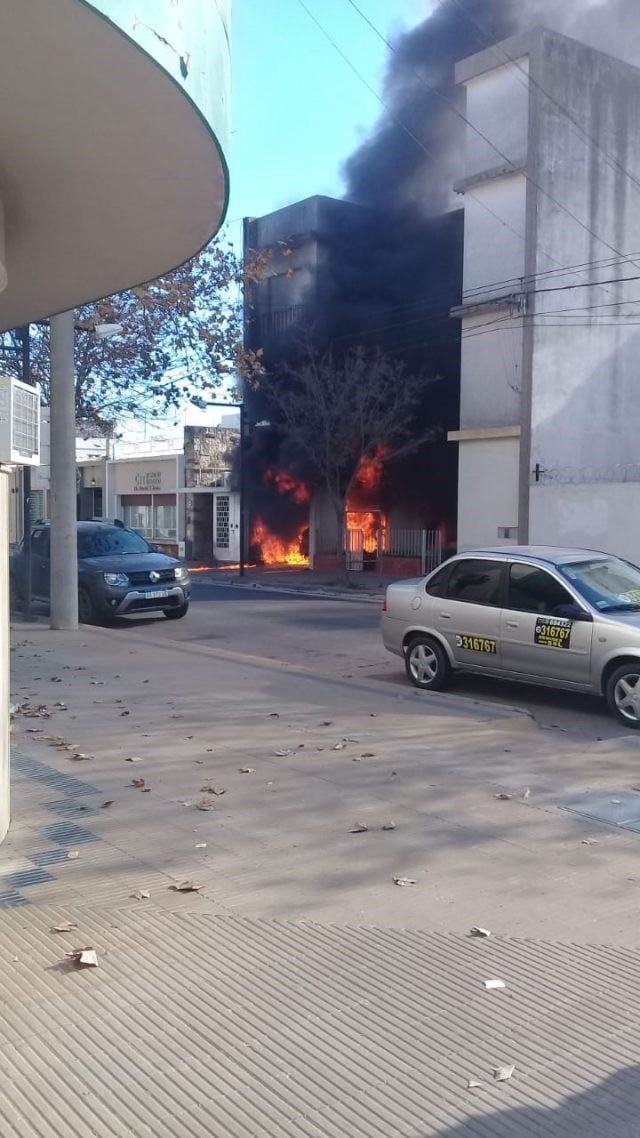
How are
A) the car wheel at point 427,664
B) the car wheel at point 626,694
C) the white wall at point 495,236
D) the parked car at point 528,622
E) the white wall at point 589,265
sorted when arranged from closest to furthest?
the car wheel at point 626,694, the parked car at point 528,622, the car wheel at point 427,664, the white wall at point 589,265, the white wall at point 495,236

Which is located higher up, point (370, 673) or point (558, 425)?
point (558, 425)

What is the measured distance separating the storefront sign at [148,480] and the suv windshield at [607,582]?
117ft

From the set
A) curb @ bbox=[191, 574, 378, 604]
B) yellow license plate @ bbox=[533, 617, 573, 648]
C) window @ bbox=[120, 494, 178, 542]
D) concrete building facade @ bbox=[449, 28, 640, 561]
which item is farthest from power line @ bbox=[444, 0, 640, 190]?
window @ bbox=[120, 494, 178, 542]

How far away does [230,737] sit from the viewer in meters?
7.80

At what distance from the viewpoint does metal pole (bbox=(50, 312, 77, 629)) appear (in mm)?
14523

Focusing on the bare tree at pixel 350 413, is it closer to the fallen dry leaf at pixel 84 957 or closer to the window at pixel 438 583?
the window at pixel 438 583

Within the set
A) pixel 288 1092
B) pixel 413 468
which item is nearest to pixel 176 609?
pixel 288 1092

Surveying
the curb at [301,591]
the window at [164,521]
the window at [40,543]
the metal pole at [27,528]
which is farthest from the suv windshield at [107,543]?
the window at [164,521]

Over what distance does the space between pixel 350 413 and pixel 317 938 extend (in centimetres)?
2686

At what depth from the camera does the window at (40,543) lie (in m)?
17.8

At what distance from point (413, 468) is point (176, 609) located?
18145mm

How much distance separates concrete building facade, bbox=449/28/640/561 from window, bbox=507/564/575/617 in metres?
15.1

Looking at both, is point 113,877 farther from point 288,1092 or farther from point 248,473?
point 248,473

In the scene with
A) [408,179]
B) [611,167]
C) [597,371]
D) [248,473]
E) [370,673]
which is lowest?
[370,673]
